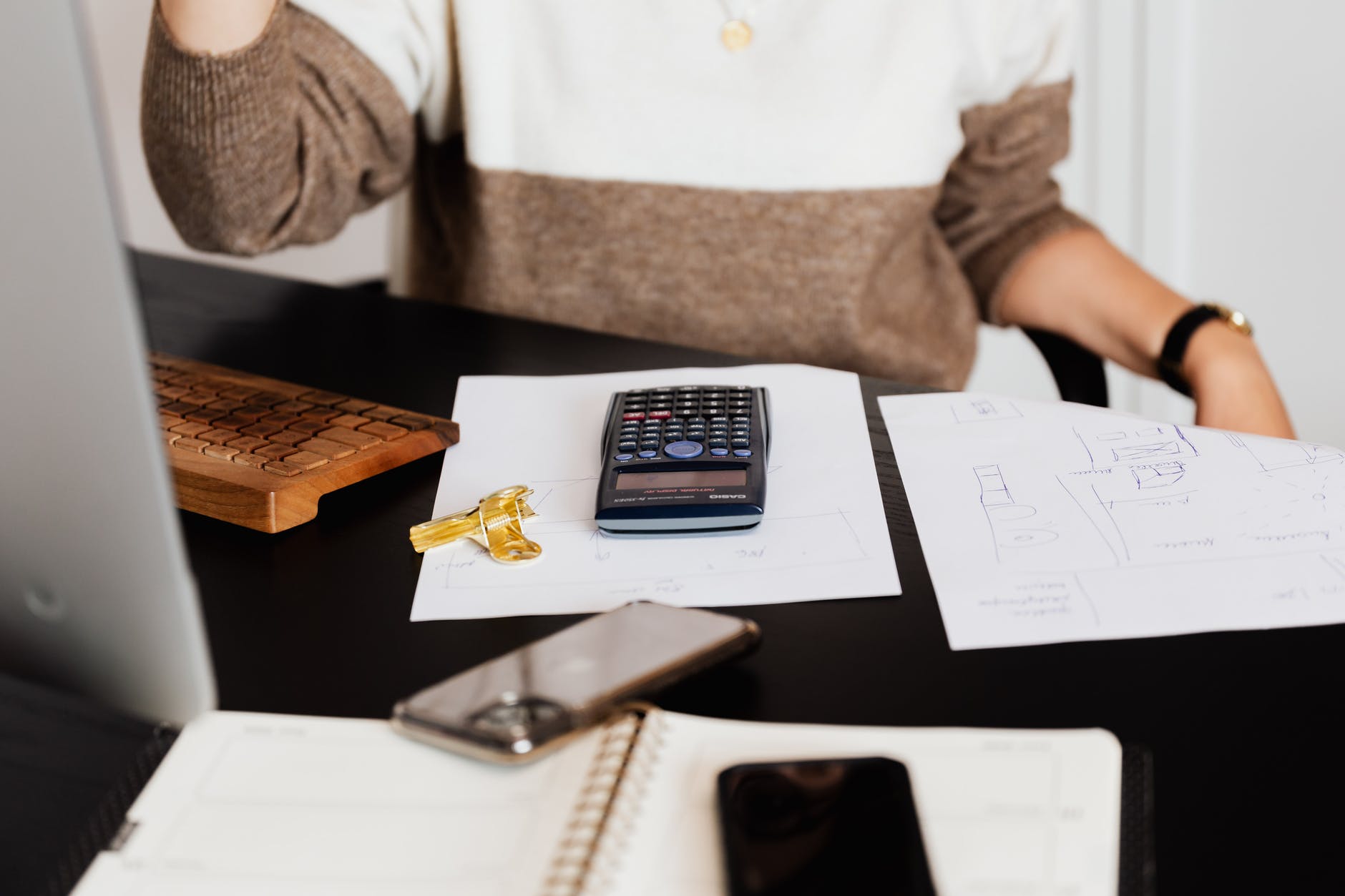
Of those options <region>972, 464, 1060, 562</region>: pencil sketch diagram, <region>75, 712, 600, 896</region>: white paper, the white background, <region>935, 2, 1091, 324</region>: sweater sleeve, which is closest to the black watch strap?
<region>935, 2, 1091, 324</region>: sweater sleeve

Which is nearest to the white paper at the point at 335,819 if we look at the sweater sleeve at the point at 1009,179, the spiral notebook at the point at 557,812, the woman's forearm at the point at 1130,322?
the spiral notebook at the point at 557,812

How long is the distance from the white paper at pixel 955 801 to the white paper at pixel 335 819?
1.1 inches

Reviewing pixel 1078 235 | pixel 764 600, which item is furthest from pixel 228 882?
pixel 1078 235

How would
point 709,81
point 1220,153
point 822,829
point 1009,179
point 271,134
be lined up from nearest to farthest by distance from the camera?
point 822,829 < point 271,134 < point 709,81 < point 1009,179 < point 1220,153

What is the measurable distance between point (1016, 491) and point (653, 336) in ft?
1.52

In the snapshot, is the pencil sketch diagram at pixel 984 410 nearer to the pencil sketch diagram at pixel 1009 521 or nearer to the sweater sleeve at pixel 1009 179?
the pencil sketch diagram at pixel 1009 521

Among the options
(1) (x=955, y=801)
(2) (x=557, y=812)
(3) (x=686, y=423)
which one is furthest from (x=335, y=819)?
(3) (x=686, y=423)

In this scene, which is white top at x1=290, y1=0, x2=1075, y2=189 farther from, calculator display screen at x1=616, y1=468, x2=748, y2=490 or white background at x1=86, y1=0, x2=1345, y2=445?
white background at x1=86, y1=0, x2=1345, y2=445

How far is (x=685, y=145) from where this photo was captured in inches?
35.2

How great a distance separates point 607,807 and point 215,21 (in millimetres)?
580

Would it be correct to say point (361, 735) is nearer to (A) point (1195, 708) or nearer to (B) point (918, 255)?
(A) point (1195, 708)

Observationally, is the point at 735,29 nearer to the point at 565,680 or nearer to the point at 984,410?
the point at 984,410

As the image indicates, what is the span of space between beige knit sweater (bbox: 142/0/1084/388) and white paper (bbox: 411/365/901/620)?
0.25 metres

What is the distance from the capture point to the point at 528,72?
897mm
